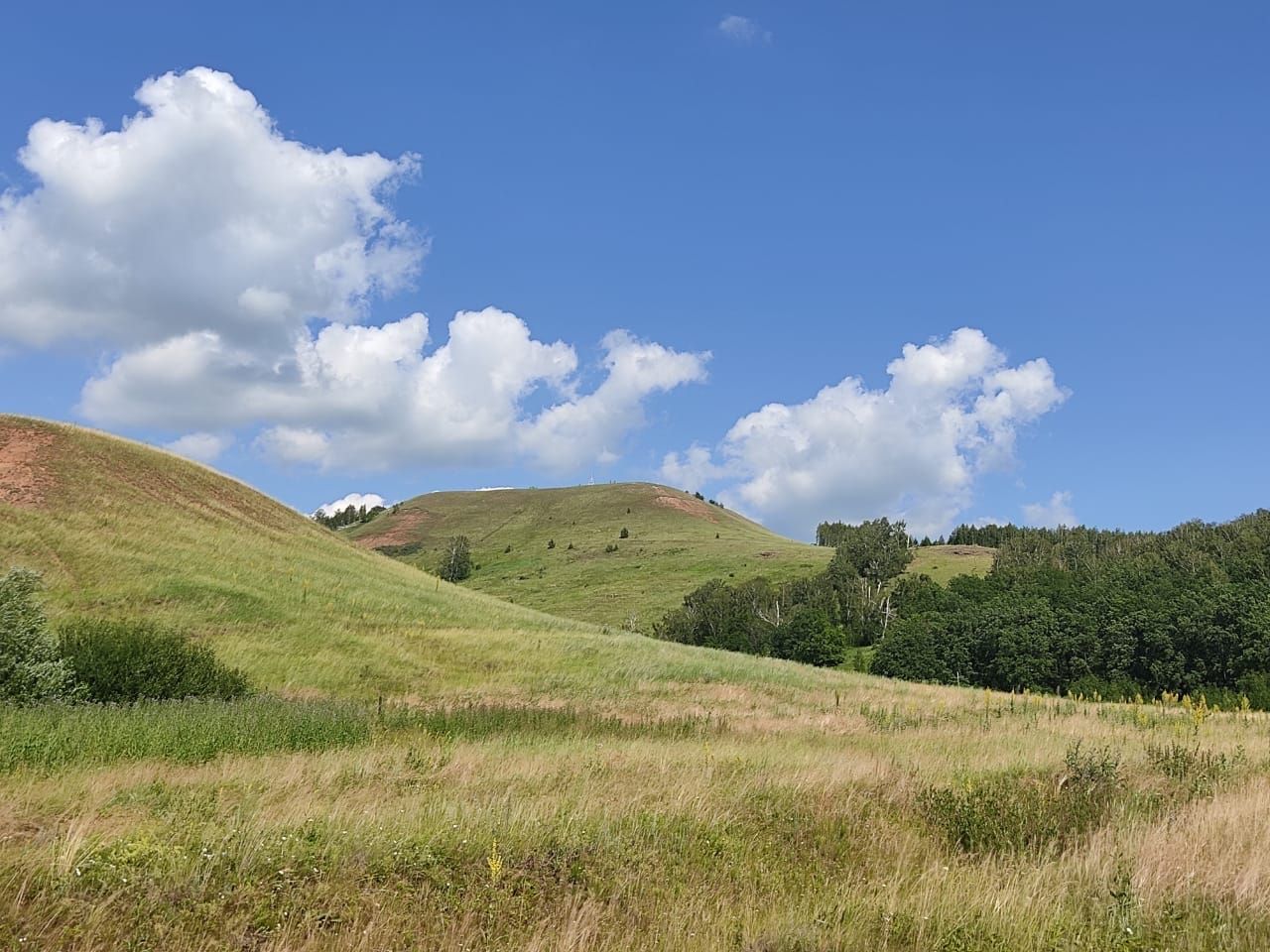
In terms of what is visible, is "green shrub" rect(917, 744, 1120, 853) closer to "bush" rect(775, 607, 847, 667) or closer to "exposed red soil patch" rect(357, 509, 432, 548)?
"bush" rect(775, 607, 847, 667)

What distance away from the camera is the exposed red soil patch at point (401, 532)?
164 meters

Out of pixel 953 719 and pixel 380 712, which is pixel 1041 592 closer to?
pixel 953 719

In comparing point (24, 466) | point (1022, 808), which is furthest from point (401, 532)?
point (1022, 808)

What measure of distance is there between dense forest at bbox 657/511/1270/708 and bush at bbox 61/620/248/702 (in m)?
61.4

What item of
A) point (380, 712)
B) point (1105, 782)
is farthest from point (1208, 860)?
point (380, 712)

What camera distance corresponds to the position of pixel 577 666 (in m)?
34.4

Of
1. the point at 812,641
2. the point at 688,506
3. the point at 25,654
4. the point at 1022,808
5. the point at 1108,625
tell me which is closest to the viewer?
the point at 1022,808

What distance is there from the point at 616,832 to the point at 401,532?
171165 mm

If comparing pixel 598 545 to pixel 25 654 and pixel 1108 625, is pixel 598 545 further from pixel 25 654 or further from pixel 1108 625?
pixel 25 654

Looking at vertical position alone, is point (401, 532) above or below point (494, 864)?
above

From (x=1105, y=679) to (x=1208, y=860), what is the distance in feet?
283

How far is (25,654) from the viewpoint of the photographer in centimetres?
1808

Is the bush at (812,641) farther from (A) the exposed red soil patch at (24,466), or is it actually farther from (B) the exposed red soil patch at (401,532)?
(B) the exposed red soil patch at (401,532)

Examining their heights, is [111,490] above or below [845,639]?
Answer: above
